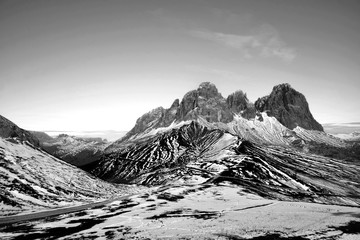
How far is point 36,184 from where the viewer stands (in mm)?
151375

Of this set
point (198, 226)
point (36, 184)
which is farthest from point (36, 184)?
point (198, 226)

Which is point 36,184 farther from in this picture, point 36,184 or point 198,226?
point 198,226

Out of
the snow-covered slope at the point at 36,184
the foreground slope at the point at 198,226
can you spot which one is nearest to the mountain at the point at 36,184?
the snow-covered slope at the point at 36,184

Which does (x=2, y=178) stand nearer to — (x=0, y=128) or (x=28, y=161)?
(x=28, y=161)

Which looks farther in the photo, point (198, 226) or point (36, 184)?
point (36, 184)

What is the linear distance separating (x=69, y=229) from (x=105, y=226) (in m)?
10.7

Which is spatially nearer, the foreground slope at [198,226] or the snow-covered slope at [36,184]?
the foreground slope at [198,226]

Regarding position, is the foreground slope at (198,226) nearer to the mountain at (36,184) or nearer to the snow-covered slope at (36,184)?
the snow-covered slope at (36,184)

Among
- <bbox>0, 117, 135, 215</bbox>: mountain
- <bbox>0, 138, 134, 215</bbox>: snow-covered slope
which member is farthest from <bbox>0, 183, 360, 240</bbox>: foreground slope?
<bbox>0, 117, 135, 215</bbox>: mountain

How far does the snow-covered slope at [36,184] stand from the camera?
127062mm

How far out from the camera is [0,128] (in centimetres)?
19950

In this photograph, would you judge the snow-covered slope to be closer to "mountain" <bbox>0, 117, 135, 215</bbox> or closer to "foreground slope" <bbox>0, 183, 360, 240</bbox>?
"mountain" <bbox>0, 117, 135, 215</bbox>

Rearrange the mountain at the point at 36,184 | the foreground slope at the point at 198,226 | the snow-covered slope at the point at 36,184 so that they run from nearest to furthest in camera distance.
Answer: the foreground slope at the point at 198,226
the mountain at the point at 36,184
the snow-covered slope at the point at 36,184

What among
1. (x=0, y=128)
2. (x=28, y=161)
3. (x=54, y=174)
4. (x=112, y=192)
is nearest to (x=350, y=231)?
(x=112, y=192)
